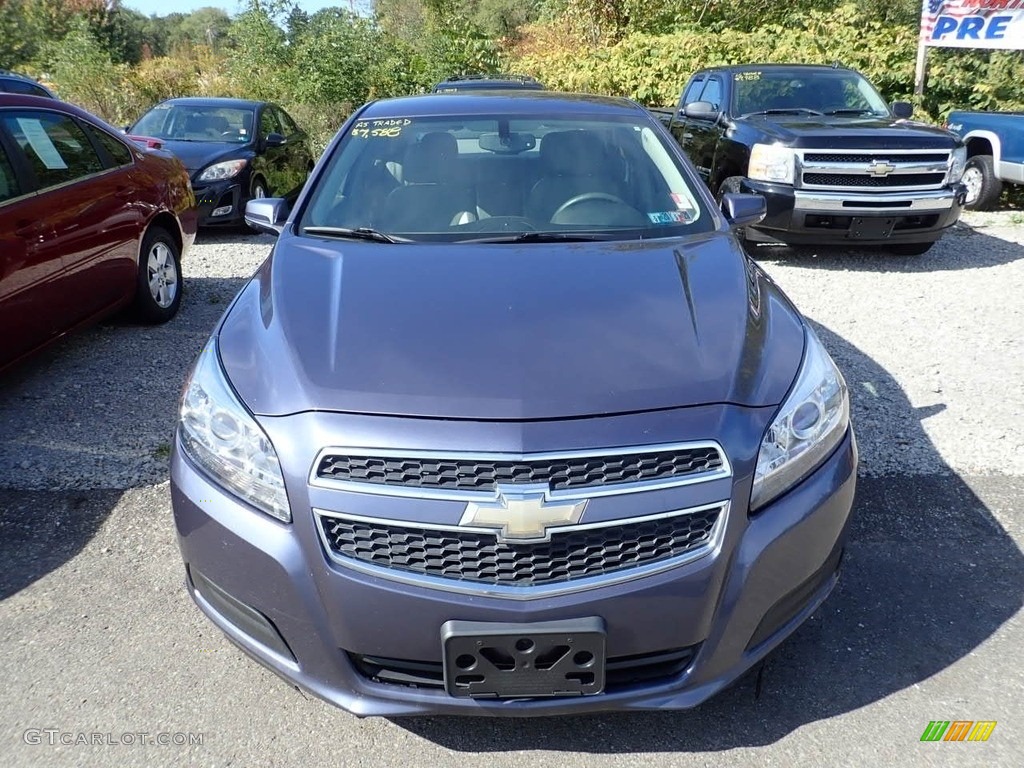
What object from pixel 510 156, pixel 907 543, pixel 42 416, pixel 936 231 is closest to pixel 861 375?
pixel 907 543

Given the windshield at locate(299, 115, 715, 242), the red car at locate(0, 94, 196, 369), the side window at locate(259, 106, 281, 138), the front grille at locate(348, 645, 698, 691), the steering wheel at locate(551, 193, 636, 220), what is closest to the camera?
the front grille at locate(348, 645, 698, 691)

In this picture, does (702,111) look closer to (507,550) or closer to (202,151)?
(202,151)

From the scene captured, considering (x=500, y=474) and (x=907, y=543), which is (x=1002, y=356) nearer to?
(x=907, y=543)

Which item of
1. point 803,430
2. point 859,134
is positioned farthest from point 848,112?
point 803,430

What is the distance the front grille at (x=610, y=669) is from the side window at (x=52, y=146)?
3944 millimetres

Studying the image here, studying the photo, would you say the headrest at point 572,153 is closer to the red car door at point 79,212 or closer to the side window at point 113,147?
the red car door at point 79,212

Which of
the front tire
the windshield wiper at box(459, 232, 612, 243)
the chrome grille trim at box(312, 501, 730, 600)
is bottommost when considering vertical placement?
the front tire

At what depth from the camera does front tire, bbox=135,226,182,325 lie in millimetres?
5840

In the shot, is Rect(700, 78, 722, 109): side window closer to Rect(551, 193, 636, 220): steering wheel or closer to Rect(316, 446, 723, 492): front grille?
Rect(551, 193, 636, 220): steering wheel

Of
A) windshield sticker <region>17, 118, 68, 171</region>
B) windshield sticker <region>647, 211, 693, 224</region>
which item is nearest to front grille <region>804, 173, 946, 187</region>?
windshield sticker <region>647, 211, 693, 224</region>

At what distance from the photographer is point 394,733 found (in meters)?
2.45

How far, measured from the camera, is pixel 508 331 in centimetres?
247

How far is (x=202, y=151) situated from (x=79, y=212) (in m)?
4.61

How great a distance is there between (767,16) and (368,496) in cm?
2082
